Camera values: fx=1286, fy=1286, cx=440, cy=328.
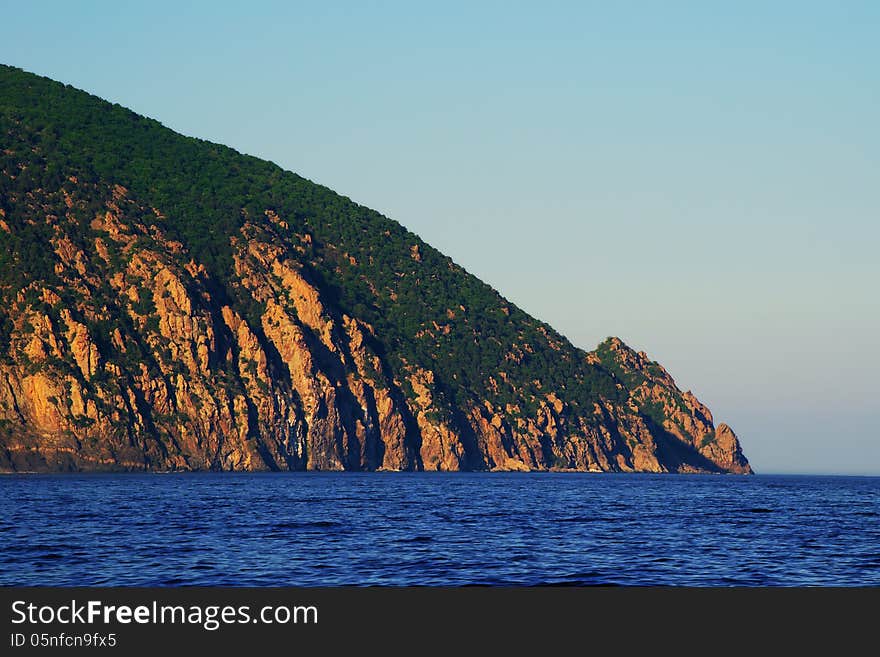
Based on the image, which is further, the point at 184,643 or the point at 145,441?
the point at 145,441

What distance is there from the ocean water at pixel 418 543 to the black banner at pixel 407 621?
15.6m

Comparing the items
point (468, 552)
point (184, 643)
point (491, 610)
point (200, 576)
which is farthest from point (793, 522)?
point (184, 643)

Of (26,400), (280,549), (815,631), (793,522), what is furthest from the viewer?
(26,400)

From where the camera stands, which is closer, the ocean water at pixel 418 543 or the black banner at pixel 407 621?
the black banner at pixel 407 621

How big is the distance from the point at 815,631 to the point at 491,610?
721 cm

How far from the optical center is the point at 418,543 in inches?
2368

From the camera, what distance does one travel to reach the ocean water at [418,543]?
153 feet

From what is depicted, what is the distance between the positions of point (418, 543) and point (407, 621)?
33.9 metres

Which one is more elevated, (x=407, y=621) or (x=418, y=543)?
(x=407, y=621)

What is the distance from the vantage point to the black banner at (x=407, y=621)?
25.0 metres

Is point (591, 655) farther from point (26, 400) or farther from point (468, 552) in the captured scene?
point (26, 400)

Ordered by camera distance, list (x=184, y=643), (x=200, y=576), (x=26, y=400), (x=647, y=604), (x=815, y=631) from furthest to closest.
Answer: (x=26, y=400) < (x=200, y=576) < (x=647, y=604) < (x=815, y=631) < (x=184, y=643)

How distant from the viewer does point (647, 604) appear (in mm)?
28062

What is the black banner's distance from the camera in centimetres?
2495
